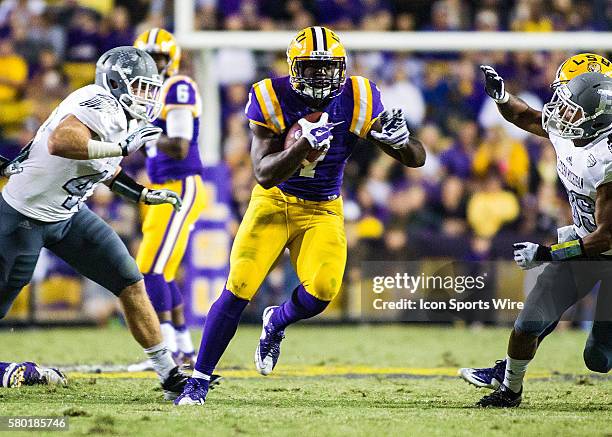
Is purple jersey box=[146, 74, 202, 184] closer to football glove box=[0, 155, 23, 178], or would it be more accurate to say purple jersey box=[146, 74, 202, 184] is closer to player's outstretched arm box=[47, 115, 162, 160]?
football glove box=[0, 155, 23, 178]

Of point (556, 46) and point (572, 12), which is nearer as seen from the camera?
point (556, 46)

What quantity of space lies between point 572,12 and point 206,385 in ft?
22.1

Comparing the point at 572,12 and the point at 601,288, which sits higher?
the point at 572,12

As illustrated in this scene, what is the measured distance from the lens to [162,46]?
24.4ft

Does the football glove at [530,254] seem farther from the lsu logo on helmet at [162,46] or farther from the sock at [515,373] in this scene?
the lsu logo on helmet at [162,46]

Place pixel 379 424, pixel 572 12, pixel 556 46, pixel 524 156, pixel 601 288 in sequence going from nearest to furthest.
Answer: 1. pixel 379 424
2. pixel 601 288
3. pixel 556 46
4. pixel 572 12
5. pixel 524 156

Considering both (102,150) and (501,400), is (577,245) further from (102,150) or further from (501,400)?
(102,150)

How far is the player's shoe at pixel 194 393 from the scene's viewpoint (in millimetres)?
5418

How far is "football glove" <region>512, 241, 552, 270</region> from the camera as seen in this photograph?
5273 mm

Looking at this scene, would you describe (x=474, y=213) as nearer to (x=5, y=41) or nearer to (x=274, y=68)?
(x=274, y=68)

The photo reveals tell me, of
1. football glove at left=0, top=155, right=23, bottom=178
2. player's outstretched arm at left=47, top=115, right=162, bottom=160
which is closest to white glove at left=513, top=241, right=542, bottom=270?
player's outstretched arm at left=47, top=115, right=162, bottom=160

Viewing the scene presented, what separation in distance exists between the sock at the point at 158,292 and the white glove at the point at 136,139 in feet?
6.46

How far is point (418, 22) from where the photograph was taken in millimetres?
10664

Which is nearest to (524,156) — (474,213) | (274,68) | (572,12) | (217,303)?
(474,213)
